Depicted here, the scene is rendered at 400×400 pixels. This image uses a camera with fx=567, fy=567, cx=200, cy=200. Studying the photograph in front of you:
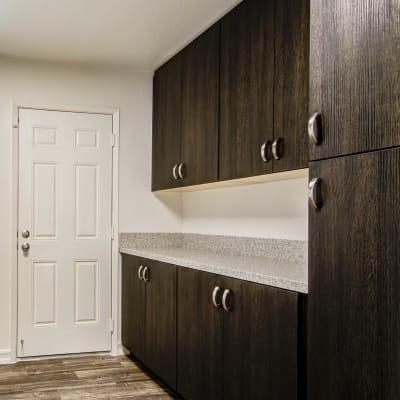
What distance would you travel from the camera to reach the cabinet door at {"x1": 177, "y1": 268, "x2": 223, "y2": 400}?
109 inches

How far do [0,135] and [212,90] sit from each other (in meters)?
1.82

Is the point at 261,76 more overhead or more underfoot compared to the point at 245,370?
more overhead

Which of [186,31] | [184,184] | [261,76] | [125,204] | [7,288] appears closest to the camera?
[261,76]

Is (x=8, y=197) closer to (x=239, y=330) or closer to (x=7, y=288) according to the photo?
(x=7, y=288)

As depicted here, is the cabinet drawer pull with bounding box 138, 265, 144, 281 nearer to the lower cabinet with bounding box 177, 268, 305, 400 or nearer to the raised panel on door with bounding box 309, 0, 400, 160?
the lower cabinet with bounding box 177, 268, 305, 400

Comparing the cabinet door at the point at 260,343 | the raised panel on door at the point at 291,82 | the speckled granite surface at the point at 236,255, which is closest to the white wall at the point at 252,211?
the speckled granite surface at the point at 236,255

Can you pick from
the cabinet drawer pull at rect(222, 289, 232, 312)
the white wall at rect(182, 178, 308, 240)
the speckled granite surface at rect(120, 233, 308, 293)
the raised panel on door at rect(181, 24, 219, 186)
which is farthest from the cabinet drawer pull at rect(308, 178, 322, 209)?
the raised panel on door at rect(181, 24, 219, 186)

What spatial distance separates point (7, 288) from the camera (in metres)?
4.34

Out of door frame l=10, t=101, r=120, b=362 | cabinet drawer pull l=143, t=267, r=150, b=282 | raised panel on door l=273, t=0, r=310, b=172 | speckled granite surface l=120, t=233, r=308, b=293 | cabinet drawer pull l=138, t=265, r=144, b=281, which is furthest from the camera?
door frame l=10, t=101, r=120, b=362

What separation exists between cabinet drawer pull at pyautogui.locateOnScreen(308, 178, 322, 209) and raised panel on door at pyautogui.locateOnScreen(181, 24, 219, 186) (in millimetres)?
1919

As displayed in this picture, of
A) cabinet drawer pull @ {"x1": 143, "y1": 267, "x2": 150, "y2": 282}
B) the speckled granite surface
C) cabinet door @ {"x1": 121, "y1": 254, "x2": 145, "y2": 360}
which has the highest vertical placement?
the speckled granite surface

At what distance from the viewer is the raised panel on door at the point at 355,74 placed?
128 cm

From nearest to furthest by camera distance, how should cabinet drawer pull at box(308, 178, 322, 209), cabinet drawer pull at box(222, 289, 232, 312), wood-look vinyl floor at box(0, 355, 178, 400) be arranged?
cabinet drawer pull at box(308, 178, 322, 209), cabinet drawer pull at box(222, 289, 232, 312), wood-look vinyl floor at box(0, 355, 178, 400)

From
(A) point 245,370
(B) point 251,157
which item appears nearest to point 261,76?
(B) point 251,157
